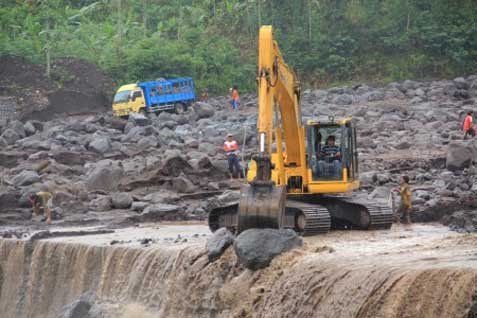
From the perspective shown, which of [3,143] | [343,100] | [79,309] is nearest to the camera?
[79,309]

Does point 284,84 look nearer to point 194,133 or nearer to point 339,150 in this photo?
point 339,150

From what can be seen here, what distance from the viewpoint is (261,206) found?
17.4 meters

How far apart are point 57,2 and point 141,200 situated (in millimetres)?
39786

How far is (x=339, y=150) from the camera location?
21391 millimetres

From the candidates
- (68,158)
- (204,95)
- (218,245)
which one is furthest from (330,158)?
(204,95)

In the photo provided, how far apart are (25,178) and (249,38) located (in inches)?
1595

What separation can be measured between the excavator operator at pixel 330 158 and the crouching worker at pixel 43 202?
32.1 ft

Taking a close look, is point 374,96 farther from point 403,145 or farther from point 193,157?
point 193,157

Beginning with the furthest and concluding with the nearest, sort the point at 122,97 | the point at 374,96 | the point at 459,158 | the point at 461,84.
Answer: the point at 122,97
the point at 461,84
the point at 374,96
the point at 459,158

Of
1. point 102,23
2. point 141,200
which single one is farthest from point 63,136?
point 102,23

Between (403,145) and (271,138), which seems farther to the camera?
(403,145)

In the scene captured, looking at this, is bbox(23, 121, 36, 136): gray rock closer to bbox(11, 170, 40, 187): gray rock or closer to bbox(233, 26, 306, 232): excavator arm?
bbox(11, 170, 40, 187): gray rock

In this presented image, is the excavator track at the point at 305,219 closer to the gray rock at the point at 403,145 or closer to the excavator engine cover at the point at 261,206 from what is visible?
the excavator engine cover at the point at 261,206

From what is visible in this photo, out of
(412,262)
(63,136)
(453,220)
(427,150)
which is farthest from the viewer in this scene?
(63,136)
